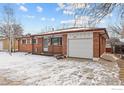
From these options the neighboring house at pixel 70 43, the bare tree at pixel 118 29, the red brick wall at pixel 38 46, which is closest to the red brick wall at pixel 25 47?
the neighboring house at pixel 70 43

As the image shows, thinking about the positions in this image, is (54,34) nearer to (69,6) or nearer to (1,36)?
(69,6)

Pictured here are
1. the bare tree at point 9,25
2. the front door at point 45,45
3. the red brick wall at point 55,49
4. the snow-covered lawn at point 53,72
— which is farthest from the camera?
the front door at point 45,45

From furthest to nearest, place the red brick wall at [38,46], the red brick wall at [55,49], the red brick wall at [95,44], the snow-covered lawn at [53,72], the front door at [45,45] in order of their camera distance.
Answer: the red brick wall at [38,46]
the front door at [45,45]
the red brick wall at [55,49]
the red brick wall at [95,44]
the snow-covered lawn at [53,72]

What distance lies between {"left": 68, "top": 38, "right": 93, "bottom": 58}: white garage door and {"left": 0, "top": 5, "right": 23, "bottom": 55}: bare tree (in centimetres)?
110

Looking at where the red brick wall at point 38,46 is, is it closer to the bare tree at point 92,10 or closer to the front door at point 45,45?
the front door at point 45,45

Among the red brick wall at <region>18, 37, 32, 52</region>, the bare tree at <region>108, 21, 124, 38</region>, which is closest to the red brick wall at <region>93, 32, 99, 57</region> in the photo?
the bare tree at <region>108, 21, 124, 38</region>

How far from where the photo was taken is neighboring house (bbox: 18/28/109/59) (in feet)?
12.0

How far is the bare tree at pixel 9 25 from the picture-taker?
3545mm

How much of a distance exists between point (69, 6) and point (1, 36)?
5.06ft

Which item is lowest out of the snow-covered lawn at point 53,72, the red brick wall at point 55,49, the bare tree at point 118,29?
the snow-covered lawn at point 53,72

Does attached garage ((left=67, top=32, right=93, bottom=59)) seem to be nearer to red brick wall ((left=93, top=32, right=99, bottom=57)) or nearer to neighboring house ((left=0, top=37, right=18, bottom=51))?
red brick wall ((left=93, top=32, right=99, bottom=57))

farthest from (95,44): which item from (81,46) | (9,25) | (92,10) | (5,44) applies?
(5,44)
